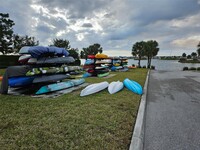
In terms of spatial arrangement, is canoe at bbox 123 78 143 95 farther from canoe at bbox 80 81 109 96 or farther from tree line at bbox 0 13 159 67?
tree line at bbox 0 13 159 67

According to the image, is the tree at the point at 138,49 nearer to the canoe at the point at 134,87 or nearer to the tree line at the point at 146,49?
the tree line at the point at 146,49

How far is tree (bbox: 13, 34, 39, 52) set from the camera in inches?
1165

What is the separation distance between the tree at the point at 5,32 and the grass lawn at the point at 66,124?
2839 cm

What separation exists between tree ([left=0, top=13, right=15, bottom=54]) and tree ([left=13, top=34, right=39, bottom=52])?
4.32 feet

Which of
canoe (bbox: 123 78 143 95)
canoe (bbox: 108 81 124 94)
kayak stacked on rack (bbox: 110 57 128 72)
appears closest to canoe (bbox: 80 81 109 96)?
canoe (bbox: 108 81 124 94)

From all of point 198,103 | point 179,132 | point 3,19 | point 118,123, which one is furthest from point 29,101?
point 3,19

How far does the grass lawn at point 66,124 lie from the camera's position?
7.14 ft

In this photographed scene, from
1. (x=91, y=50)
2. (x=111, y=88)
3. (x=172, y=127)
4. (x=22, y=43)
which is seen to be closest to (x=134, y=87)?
(x=111, y=88)

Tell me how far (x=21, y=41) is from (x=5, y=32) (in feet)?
14.5

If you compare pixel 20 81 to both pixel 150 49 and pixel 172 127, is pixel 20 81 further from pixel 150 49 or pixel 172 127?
pixel 150 49

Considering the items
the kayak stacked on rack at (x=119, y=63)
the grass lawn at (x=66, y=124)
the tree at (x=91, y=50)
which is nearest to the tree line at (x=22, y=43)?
the tree at (x=91, y=50)

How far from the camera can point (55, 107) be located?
3844mm

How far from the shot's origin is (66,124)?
2.82 meters

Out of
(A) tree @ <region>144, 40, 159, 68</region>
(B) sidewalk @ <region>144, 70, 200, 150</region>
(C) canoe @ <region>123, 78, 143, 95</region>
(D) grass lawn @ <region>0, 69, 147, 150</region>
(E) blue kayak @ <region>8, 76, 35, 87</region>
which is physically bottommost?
(B) sidewalk @ <region>144, 70, 200, 150</region>
